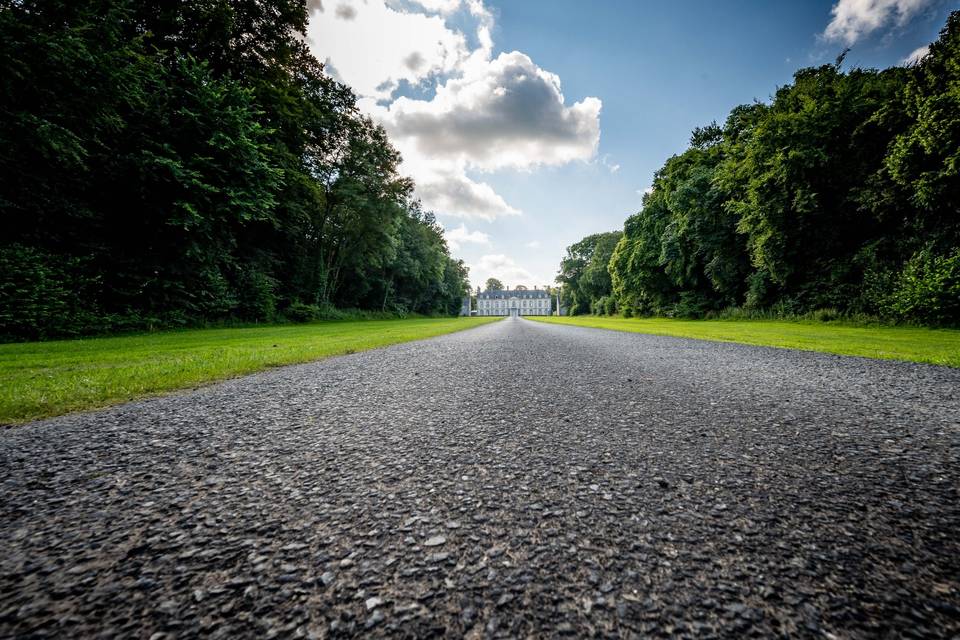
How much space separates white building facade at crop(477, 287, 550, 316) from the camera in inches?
5551

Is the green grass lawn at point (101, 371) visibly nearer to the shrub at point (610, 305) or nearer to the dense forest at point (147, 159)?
the dense forest at point (147, 159)

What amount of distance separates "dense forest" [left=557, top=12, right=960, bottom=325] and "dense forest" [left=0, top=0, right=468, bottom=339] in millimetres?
26107

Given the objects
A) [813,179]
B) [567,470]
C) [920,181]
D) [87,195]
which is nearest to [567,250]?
[813,179]

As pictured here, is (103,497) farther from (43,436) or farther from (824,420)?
(824,420)

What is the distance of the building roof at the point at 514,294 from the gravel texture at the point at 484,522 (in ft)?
462

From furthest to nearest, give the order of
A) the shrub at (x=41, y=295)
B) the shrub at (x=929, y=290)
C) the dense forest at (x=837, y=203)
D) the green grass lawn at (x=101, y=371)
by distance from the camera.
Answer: the dense forest at (x=837, y=203) < the shrub at (x=929, y=290) < the shrub at (x=41, y=295) < the green grass lawn at (x=101, y=371)

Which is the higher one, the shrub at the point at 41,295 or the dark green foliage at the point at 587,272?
the dark green foliage at the point at 587,272

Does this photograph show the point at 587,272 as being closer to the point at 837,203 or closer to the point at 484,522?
the point at 837,203

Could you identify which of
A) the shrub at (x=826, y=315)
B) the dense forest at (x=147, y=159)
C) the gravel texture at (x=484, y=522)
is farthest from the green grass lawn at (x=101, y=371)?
the shrub at (x=826, y=315)

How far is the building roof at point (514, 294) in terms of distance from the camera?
471 ft

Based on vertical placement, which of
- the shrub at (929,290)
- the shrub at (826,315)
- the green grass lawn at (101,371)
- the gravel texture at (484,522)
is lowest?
the green grass lawn at (101,371)

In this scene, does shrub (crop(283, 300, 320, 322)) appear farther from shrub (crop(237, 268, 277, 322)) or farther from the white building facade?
the white building facade

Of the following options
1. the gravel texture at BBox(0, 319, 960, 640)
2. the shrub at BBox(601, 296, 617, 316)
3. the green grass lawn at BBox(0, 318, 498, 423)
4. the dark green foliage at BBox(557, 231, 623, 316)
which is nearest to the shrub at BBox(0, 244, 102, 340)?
the green grass lawn at BBox(0, 318, 498, 423)

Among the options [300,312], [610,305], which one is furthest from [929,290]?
[610,305]
